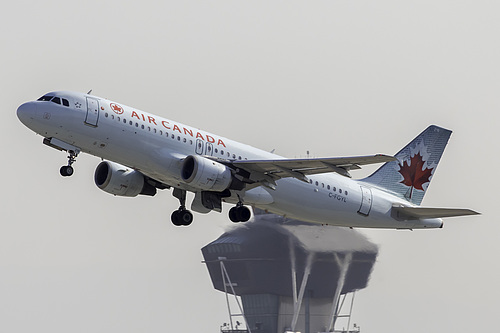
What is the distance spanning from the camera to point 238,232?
9556 centimetres

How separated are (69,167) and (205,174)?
5907 mm

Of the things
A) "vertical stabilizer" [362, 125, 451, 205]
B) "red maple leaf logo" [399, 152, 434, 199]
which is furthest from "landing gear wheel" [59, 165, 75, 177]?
"red maple leaf logo" [399, 152, 434, 199]

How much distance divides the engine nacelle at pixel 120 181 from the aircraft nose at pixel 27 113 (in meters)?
6.90

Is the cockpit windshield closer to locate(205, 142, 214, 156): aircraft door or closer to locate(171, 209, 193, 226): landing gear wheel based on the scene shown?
locate(205, 142, 214, 156): aircraft door

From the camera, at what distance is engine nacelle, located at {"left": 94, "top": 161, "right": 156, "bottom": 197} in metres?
55.6

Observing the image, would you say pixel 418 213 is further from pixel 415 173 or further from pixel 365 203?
pixel 415 173

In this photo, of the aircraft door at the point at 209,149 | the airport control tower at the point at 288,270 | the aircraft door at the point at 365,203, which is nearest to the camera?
the aircraft door at the point at 209,149

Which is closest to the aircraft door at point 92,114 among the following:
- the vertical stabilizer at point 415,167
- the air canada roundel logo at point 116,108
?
the air canada roundel logo at point 116,108

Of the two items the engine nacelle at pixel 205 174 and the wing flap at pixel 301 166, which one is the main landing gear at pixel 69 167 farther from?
the wing flap at pixel 301 166

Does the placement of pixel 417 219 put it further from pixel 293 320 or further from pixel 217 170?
pixel 293 320

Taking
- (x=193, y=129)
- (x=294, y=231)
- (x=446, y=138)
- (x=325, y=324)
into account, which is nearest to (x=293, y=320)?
(x=325, y=324)

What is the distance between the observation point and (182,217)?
186 ft

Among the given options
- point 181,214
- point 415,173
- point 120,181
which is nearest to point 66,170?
point 120,181

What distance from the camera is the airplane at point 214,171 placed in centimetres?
4997
